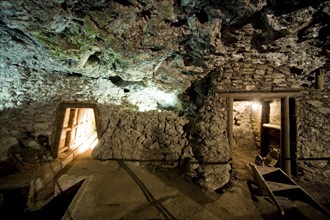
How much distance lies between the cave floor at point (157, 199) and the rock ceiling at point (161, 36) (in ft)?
10.6

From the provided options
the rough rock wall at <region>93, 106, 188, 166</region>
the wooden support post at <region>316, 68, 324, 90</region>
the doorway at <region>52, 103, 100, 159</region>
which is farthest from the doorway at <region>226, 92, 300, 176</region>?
the doorway at <region>52, 103, 100, 159</region>

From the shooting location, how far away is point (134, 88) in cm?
646

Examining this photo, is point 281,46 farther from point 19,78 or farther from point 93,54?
point 19,78

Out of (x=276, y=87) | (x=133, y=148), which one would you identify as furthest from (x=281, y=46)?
(x=133, y=148)

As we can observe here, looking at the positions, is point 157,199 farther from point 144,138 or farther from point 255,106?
point 255,106

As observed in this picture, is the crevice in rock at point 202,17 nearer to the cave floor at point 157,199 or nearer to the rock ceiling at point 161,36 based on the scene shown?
the rock ceiling at point 161,36

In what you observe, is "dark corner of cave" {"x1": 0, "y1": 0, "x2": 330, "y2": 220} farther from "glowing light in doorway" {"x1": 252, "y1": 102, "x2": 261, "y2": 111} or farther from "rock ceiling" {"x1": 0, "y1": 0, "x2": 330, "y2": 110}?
"glowing light in doorway" {"x1": 252, "y1": 102, "x2": 261, "y2": 111}

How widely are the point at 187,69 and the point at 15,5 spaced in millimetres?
4254

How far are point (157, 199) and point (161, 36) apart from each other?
3935 millimetres

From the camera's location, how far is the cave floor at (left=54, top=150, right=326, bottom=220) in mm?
3193

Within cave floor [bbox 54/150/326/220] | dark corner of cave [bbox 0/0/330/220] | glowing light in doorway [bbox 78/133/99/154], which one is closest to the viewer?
cave floor [bbox 54/150/326/220]

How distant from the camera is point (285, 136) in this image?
4.76 m

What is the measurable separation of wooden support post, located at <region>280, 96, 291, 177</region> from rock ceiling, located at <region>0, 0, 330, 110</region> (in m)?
1.16

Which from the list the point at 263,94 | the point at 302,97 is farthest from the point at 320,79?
the point at 263,94
